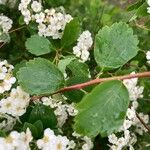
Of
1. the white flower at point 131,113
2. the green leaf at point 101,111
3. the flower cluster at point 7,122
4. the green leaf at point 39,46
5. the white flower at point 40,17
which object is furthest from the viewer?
the white flower at point 40,17

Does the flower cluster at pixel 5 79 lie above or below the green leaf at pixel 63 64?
above

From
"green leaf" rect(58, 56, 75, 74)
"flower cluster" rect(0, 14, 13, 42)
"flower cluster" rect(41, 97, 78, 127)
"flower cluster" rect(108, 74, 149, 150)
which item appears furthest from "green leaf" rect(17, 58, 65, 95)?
"flower cluster" rect(0, 14, 13, 42)

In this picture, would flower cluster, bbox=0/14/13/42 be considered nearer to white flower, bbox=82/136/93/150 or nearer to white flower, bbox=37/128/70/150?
white flower, bbox=82/136/93/150

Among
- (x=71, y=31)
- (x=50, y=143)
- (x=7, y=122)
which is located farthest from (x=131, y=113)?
(x=50, y=143)

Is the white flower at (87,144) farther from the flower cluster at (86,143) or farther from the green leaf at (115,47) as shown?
the green leaf at (115,47)

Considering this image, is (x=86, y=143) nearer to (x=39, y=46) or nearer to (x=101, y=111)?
(x=39, y=46)

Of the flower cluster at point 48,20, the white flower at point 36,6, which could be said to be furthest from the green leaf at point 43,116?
the white flower at point 36,6

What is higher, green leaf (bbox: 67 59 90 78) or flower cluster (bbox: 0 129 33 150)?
green leaf (bbox: 67 59 90 78)
